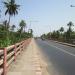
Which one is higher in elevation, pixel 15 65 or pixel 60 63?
pixel 15 65

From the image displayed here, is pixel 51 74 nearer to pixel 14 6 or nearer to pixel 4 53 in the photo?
pixel 4 53

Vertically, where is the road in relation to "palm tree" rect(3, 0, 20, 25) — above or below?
below

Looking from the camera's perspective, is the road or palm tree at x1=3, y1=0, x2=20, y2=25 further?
palm tree at x1=3, y1=0, x2=20, y2=25

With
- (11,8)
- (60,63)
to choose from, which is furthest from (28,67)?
(11,8)

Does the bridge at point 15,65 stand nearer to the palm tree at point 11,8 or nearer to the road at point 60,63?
the road at point 60,63

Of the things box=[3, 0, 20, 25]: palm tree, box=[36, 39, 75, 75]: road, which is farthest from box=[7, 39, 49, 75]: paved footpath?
box=[3, 0, 20, 25]: palm tree

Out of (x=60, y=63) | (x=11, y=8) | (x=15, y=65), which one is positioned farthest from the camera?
(x=11, y=8)

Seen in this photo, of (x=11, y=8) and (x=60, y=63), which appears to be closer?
(x=60, y=63)

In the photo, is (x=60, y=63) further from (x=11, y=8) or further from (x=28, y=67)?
(x=11, y=8)

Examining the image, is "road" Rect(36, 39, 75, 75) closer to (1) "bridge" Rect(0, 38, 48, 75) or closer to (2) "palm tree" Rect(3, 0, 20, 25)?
(1) "bridge" Rect(0, 38, 48, 75)

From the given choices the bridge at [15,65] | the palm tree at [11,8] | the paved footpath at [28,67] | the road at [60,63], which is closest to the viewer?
the bridge at [15,65]

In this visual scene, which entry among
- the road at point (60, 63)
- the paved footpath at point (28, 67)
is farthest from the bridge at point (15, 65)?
the road at point (60, 63)

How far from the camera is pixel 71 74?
12.9 metres

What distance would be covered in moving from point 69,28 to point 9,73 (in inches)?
6438
